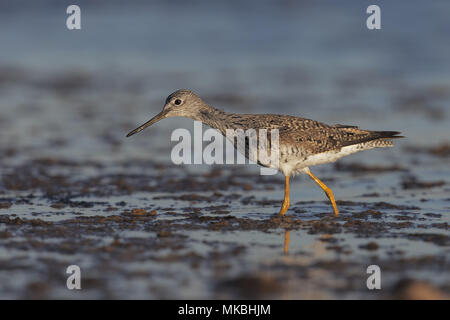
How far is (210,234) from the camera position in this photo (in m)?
7.57

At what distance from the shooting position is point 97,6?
24.6 meters

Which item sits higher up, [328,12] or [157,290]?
[328,12]

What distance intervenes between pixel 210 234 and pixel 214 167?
3.87m

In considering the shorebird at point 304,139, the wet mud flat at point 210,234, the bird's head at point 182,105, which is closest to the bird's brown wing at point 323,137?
the shorebird at point 304,139

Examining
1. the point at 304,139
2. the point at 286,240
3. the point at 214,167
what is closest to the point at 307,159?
the point at 304,139

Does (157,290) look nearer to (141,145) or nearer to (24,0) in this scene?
(141,145)

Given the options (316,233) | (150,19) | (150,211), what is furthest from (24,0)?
(316,233)

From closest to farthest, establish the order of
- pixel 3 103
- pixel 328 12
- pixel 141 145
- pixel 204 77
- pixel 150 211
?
pixel 150 211 → pixel 141 145 → pixel 3 103 → pixel 204 77 → pixel 328 12

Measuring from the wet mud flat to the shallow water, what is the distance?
0.09 ft

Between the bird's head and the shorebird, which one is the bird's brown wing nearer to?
the shorebird

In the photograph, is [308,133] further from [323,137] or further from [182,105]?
[182,105]

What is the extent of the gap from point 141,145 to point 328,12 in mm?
11622
